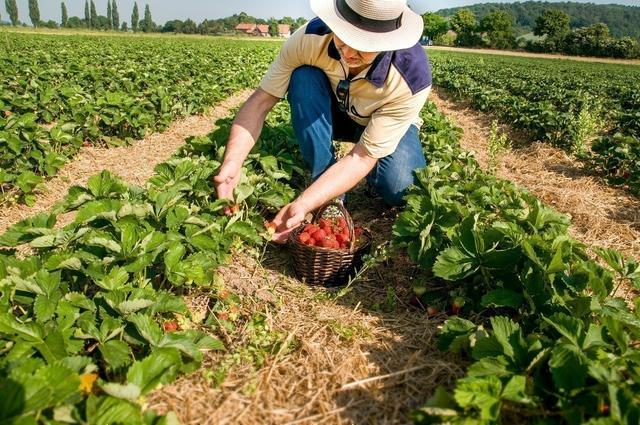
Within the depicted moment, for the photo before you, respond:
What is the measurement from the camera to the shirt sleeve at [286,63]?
328 centimetres

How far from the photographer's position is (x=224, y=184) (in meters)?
2.99

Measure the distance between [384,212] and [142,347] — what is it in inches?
95.9

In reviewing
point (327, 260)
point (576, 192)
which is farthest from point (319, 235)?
point (576, 192)

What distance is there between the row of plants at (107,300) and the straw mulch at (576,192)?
2929 millimetres

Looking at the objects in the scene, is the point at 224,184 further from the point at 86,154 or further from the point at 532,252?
the point at 86,154

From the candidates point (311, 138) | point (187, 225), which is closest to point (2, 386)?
point (187, 225)

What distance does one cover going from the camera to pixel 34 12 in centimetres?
7969

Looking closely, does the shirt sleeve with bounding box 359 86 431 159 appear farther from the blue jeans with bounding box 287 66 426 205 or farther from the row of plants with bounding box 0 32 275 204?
the row of plants with bounding box 0 32 275 204

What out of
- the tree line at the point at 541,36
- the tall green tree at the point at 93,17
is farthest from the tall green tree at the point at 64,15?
the tree line at the point at 541,36

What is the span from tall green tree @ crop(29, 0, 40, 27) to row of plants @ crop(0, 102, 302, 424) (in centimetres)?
9587

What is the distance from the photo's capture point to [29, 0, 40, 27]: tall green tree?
79.4 meters

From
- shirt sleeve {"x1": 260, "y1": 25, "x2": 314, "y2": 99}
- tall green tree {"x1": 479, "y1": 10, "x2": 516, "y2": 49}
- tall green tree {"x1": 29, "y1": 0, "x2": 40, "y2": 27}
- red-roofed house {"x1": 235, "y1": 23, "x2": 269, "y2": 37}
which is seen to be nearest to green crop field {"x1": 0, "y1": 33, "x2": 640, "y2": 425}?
shirt sleeve {"x1": 260, "y1": 25, "x2": 314, "y2": 99}

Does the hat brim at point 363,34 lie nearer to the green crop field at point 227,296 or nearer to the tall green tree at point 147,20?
the green crop field at point 227,296

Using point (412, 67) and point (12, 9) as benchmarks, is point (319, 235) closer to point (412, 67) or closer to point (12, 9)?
point (412, 67)
